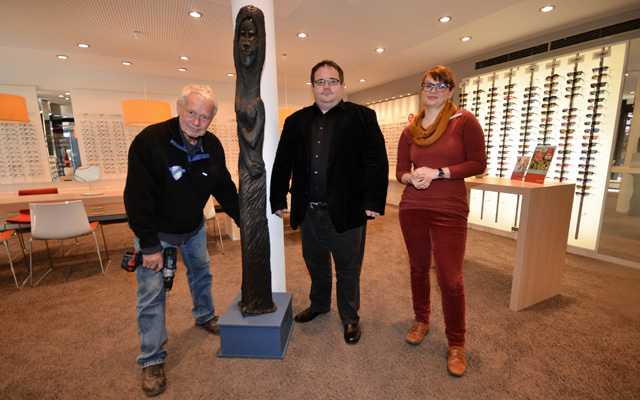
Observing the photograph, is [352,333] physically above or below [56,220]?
below

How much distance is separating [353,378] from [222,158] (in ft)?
4.83

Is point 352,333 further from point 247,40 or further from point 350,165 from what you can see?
point 247,40

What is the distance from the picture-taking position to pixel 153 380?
5.14 ft

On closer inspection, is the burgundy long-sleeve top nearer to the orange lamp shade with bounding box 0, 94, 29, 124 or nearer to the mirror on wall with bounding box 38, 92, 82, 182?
the orange lamp shade with bounding box 0, 94, 29, 124

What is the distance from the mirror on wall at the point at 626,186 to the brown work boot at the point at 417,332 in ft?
9.90

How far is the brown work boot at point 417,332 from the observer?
6.22 ft

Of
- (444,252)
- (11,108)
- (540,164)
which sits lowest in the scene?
(444,252)

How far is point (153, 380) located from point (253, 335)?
54 centimetres

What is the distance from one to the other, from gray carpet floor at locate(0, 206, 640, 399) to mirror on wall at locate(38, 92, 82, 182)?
138 inches

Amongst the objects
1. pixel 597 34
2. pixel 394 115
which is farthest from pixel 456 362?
pixel 394 115

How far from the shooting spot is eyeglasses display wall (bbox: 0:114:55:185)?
5172 millimetres

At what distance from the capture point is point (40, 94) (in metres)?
Result: 5.38

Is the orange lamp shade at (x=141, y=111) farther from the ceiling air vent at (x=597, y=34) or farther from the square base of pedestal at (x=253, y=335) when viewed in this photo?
the ceiling air vent at (x=597, y=34)

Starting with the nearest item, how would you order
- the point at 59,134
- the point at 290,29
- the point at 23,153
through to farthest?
the point at 290,29, the point at 23,153, the point at 59,134
